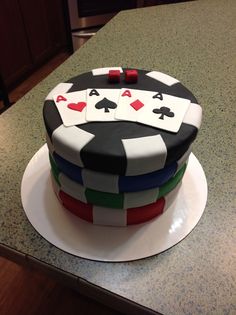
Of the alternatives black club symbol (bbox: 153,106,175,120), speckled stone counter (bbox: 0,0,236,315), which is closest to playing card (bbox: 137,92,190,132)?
black club symbol (bbox: 153,106,175,120)

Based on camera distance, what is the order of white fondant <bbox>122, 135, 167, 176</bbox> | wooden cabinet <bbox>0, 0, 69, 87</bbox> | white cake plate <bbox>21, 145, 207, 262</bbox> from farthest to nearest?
wooden cabinet <bbox>0, 0, 69, 87</bbox> → white cake plate <bbox>21, 145, 207, 262</bbox> → white fondant <bbox>122, 135, 167, 176</bbox>

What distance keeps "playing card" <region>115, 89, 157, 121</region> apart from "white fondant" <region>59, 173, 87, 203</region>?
132 millimetres

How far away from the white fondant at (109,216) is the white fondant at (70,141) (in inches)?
4.4

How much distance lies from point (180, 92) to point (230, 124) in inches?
11.1

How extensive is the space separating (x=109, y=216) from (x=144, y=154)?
164mm

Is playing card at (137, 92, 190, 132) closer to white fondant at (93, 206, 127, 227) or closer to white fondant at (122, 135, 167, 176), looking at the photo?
white fondant at (122, 135, 167, 176)

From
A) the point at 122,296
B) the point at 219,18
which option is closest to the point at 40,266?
the point at 122,296

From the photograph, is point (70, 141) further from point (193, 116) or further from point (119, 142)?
point (193, 116)

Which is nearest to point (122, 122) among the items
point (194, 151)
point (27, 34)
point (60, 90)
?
point (60, 90)

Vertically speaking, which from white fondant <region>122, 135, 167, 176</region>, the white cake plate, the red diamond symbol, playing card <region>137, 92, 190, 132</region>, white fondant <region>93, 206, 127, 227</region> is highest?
the red diamond symbol

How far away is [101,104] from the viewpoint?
0.50 metres

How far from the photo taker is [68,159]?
0.46m

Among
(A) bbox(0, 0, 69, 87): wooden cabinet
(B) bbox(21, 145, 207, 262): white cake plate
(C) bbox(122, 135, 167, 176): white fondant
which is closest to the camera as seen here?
(C) bbox(122, 135, 167, 176): white fondant

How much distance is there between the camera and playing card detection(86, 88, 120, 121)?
1.58ft
